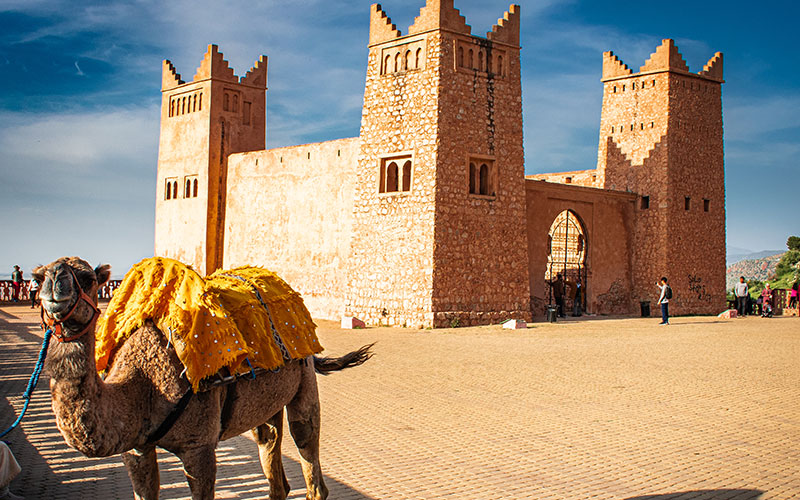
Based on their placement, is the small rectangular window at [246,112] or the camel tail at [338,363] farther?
the small rectangular window at [246,112]

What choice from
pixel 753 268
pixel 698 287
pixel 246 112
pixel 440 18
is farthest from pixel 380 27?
pixel 753 268

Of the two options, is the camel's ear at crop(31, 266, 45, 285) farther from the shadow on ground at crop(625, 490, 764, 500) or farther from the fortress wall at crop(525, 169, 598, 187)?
the fortress wall at crop(525, 169, 598, 187)

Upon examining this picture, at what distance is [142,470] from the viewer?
480cm

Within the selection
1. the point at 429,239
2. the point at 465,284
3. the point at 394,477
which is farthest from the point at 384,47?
the point at 394,477

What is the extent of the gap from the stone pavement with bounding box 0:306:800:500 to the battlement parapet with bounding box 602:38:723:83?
14729 mm

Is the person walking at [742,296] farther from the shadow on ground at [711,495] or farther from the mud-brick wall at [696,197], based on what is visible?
the shadow on ground at [711,495]

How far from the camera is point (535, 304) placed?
24641mm

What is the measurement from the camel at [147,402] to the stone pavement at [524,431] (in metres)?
1.10

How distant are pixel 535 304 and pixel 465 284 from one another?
3892 mm

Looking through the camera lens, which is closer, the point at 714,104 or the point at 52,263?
the point at 52,263

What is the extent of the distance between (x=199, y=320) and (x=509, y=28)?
20420 millimetres

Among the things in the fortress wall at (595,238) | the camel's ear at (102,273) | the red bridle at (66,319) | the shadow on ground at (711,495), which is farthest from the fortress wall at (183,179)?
the red bridle at (66,319)

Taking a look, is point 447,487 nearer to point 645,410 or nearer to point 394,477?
point 394,477

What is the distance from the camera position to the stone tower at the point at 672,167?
2756 centimetres
